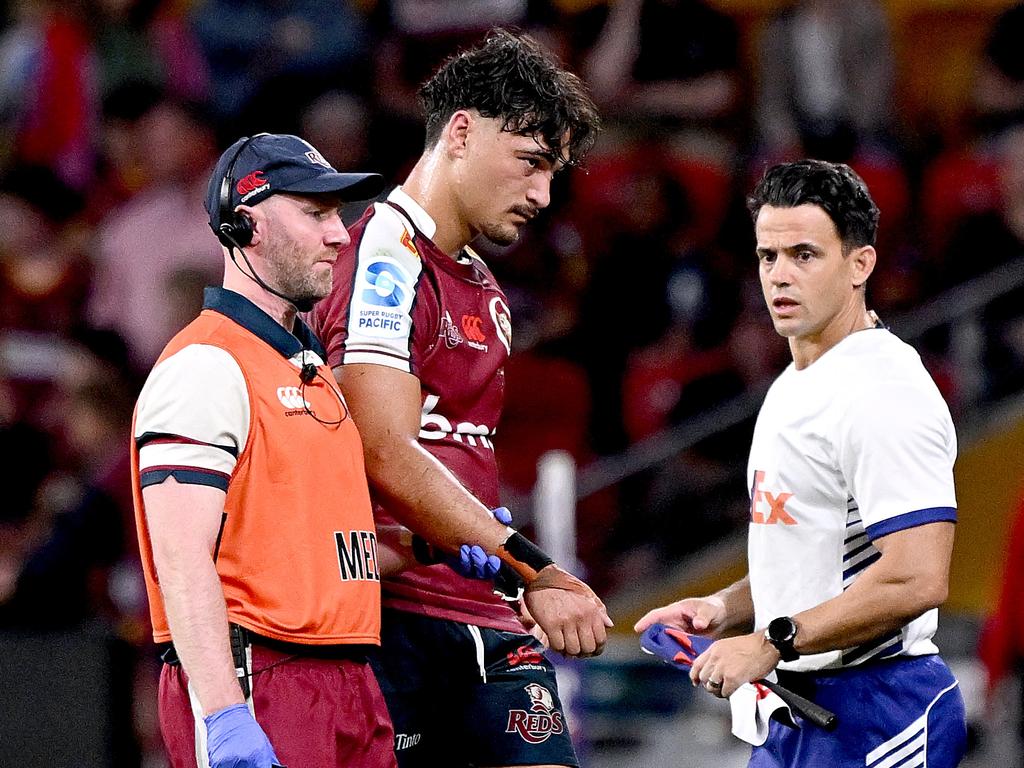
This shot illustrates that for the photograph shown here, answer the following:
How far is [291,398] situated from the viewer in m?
3.71

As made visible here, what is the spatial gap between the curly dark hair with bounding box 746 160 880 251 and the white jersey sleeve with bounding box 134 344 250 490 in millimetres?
1516

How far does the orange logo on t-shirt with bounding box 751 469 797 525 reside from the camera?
4148 millimetres

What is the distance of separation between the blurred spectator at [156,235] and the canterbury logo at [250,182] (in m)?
4.94

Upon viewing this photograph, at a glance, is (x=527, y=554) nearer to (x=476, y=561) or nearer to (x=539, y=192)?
(x=476, y=561)

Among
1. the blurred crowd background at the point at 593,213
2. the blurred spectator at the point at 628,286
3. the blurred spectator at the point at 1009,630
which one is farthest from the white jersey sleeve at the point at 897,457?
the blurred spectator at the point at 628,286

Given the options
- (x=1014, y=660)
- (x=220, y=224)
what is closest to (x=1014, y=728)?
(x=1014, y=660)

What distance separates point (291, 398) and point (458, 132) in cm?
94

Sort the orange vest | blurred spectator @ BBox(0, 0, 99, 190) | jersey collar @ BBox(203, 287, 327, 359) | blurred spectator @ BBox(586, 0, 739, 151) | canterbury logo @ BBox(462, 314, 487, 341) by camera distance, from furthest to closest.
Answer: blurred spectator @ BBox(0, 0, 99, 190), blurred spectator @ BBox(586, 0, 739, 151), canterbury logo @ BBox(462, 314, 487, 341), jersey collar @ BBox(203, 287, 327, 359), the orange vest

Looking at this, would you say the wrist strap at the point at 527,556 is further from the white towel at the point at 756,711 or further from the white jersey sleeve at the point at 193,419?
the white jersey sleeve at the point at 193,419

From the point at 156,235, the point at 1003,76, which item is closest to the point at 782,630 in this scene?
the point at 156,235

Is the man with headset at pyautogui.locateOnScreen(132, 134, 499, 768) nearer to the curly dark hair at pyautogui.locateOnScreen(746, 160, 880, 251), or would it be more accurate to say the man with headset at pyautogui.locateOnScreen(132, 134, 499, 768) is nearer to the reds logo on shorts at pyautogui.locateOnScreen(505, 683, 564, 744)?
the reds logo on shorts at pyautogui.locateOnScreen(505, 683, 564, 744)

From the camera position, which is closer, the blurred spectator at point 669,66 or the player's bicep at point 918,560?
the player's bicep at point 918,560

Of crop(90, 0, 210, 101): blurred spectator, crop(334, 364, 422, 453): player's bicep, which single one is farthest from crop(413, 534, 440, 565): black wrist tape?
crop(90, 0, 210, 101): blurred spectator

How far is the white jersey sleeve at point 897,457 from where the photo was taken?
3896 mm
